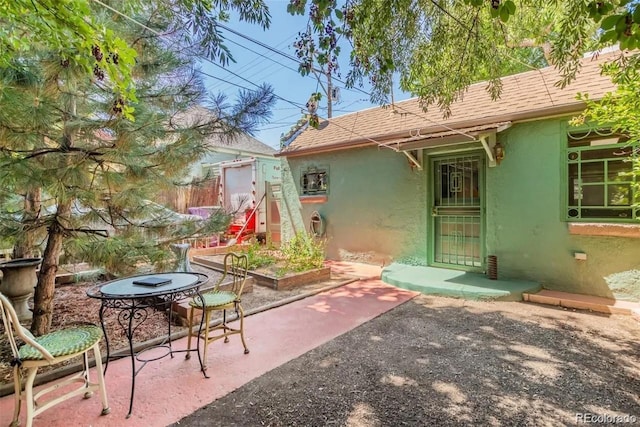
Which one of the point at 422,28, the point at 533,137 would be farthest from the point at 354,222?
the point at 422,28

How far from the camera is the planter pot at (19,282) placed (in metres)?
3.59

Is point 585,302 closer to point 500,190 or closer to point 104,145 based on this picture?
point 500,190

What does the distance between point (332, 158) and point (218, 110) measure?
455 cm

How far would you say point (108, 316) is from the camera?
4.06 m

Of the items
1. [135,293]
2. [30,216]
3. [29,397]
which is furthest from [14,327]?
[30,216]

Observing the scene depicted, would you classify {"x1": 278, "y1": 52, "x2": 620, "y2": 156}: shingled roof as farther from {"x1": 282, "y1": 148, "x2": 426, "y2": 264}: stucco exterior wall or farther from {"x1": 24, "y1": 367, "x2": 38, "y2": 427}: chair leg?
{"x1": 24, "y1": 367, "x2": 38, "y2": 427}: chair leg

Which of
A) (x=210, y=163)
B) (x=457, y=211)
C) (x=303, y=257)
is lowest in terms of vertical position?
(x=303, y=257)

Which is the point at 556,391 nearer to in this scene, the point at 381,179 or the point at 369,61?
the point at 369,61

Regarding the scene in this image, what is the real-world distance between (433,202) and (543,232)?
1902 millimetres

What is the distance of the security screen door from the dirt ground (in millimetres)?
2154

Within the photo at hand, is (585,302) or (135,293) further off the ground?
(135,293)

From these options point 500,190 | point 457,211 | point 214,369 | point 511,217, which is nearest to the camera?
point 214,369

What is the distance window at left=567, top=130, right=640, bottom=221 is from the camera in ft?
14.2

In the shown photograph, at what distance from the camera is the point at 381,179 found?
6887 mm
